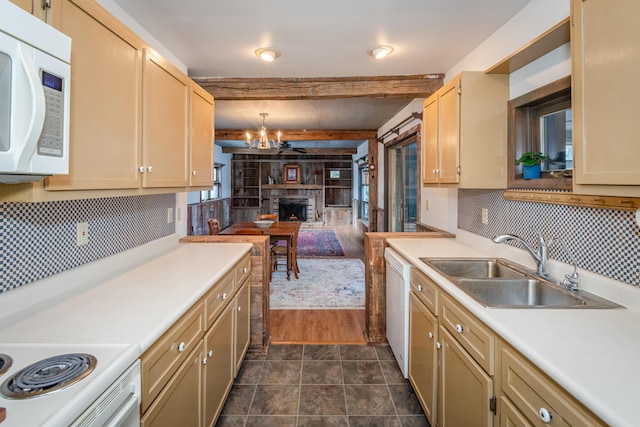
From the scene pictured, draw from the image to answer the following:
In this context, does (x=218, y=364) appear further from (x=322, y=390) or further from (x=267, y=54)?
(x=267, y=54)

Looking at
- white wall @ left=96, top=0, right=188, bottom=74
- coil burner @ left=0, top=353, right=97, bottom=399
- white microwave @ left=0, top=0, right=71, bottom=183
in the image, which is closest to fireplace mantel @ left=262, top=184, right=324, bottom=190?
white wall @ left=96, top=0, right=188, bottom=74

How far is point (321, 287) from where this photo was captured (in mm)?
4512

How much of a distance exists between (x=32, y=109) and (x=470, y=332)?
162 cm

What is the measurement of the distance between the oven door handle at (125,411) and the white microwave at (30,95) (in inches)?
27.4

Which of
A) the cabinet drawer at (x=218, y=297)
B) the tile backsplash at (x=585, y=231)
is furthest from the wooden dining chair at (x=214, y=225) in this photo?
the tile backsplash at (x=585, y=231)

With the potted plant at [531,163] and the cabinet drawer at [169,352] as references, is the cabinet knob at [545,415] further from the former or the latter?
the potted plant at [531,163]

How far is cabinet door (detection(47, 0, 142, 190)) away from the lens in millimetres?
1156

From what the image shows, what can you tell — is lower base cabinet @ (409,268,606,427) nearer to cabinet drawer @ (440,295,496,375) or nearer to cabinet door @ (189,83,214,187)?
cabinet drawer @ (440,295,496,375)

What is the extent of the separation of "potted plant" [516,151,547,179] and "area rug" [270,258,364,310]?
2411 mm

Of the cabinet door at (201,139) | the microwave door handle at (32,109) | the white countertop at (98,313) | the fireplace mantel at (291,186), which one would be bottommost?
the white countertop at (98,313)

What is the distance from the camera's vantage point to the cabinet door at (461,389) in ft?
4.00

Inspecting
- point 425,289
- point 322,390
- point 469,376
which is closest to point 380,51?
point 425,289

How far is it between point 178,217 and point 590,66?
9.24ft

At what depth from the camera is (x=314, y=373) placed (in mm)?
2439
